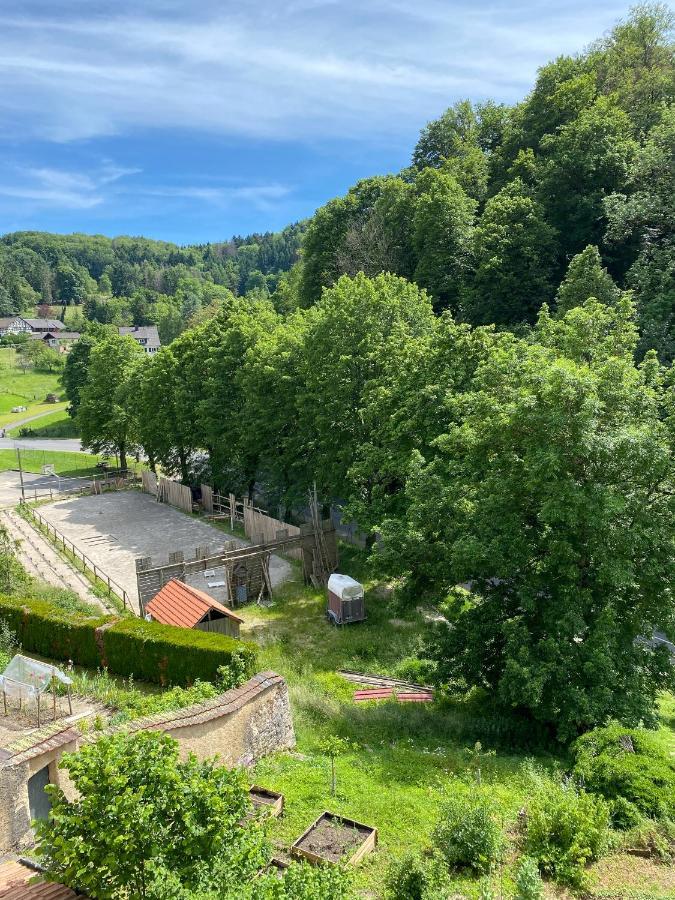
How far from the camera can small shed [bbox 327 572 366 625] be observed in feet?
83.9

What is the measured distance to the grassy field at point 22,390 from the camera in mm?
91500

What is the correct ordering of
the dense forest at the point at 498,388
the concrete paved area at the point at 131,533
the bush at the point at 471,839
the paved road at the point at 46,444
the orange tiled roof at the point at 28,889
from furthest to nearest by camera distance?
the paved road at the point at 46,444 → the concrete paved area at the point at 131,533 → the dense forest at the point at 498,388 → the bush at the point at 471,839 → the orange tiled roof at the point at 28,889

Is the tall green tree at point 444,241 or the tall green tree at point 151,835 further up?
the tall green tree at point 444,241

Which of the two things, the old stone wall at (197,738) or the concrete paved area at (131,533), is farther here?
the concrete paved area at (131,533)

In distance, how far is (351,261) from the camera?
5297cm

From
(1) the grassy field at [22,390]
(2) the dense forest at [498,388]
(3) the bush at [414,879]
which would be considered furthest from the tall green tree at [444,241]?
(1) the grassy field at [22,390]

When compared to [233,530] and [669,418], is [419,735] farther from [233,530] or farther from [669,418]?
[233,530]

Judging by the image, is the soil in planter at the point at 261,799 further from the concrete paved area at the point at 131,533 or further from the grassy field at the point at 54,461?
the grassy field at the point at 54,461

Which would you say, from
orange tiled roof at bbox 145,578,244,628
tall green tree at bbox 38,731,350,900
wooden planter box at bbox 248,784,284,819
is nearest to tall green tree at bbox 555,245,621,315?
orange tiled roof at bbox 145,578,244,628

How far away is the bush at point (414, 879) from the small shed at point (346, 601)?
15372 millimetres

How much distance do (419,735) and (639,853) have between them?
6.15 meters

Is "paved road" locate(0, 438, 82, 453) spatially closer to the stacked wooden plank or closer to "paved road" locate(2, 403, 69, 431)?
"paved road" locate(2, 403, 69, 431)

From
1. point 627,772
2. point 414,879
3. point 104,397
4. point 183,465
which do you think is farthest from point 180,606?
point 104,397

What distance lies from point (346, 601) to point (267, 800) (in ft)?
42.4
